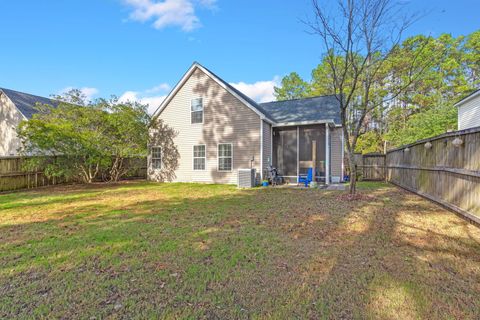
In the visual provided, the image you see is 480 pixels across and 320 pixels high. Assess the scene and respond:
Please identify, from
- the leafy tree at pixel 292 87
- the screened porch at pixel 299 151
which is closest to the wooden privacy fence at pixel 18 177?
the screened porch at pixel 299 151

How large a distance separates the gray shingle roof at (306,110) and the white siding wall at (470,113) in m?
5.63

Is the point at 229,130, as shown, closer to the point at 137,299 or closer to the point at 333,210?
the point at 333,210

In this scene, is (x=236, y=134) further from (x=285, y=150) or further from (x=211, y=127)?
(x=285, y=150)

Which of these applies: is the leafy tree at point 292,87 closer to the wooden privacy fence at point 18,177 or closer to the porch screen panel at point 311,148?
the porch screen panel at point 311,148

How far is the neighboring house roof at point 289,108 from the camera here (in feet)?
39.3

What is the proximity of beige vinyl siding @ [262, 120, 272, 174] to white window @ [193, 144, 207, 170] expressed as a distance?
135 inches

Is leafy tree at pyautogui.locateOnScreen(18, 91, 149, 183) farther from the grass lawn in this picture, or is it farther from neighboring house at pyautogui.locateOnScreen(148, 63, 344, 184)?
the grass lawn

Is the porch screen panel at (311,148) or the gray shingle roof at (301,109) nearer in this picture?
the porch screen panel at (311,148)

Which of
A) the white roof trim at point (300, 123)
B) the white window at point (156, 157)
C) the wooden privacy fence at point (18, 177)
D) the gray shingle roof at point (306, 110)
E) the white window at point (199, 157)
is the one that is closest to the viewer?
the wooden privacy fence at point (18, 177)

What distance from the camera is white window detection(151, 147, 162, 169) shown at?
1401 centimetres

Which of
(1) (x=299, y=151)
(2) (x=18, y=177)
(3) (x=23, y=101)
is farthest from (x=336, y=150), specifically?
(3) (x=23, y=101)

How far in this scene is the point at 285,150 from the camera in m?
12.5

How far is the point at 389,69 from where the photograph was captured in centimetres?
2194

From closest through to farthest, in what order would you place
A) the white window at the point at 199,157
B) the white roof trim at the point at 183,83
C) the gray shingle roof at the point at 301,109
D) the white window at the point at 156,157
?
the white roof trim at the point at 183,83 < the gray shingle roof at the point at 301,109 < the white window at the point at 199,157 < the white window at the point at 156,157
